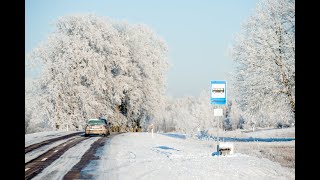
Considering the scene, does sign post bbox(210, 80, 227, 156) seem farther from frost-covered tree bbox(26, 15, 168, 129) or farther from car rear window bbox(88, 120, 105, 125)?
frost-covered tree bbox(26, 15, 168, 129)

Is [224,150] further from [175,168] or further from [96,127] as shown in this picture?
[96,127]

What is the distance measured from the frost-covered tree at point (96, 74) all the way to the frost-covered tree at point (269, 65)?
22.1m

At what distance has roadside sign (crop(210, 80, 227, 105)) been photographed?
18608 millimetres

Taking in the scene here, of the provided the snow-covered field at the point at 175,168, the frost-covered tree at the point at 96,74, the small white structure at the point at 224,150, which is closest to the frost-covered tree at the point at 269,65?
the small white structure at the point at 224,150

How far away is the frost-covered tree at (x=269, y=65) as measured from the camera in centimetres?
2752

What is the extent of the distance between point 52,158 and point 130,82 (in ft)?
109

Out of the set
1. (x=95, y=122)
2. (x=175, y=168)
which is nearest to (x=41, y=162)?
(x=175, y=168)

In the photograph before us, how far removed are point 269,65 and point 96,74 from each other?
84.3 feet

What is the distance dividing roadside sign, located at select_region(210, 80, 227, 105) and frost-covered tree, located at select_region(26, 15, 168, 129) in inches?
1180

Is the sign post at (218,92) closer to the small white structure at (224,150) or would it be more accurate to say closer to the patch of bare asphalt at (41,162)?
the small white structure at (224,150)

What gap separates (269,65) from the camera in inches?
1087
